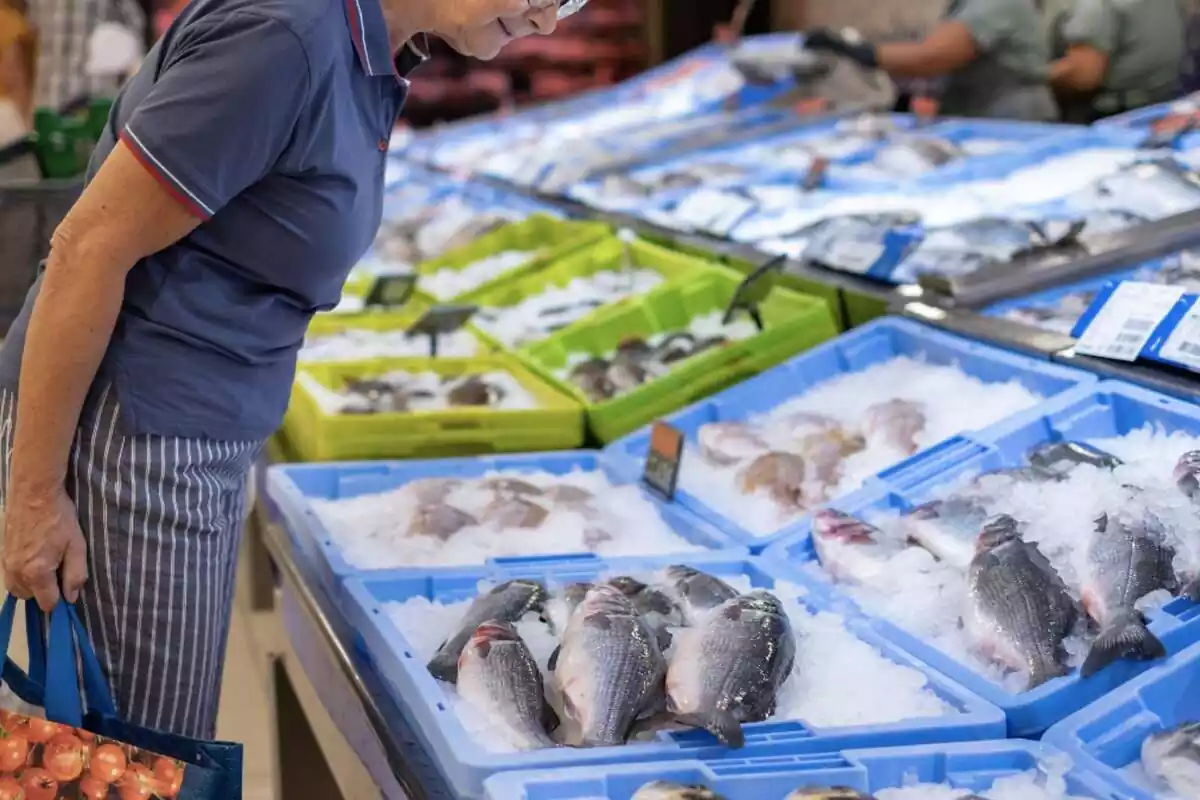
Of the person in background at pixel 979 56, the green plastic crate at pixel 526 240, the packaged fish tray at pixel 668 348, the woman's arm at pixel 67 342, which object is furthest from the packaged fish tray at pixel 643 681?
the person in background at pixel 979 56

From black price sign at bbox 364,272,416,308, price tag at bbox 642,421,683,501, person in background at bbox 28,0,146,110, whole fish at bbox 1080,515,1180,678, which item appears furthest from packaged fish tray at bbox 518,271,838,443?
person in background at bbox 28,0,146,110

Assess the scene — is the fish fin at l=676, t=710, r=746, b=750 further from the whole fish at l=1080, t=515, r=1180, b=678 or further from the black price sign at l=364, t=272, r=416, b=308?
the black price sign at l=364, t=272, r=416, b=308

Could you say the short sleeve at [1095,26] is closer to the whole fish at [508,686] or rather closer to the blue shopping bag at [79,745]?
the whole fish at [508,686]

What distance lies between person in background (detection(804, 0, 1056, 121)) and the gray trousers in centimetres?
419

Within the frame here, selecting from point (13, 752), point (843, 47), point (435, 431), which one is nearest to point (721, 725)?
point (13, 752)

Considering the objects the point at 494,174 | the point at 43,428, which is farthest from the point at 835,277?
the point at 494,174

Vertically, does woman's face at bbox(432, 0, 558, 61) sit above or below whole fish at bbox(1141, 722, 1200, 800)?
above

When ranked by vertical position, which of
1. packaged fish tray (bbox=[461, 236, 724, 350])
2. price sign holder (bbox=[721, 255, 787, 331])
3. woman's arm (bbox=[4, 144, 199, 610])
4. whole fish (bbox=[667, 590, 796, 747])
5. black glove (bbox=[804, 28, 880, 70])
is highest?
woman's arm (bbox=[4, 144, 199, 610])

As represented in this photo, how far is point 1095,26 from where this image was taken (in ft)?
18.8

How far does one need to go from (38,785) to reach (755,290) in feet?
7.01

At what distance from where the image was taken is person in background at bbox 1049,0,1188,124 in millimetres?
5691

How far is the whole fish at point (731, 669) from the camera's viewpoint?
5.34ft

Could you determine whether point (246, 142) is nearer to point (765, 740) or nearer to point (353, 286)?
point (765, 740)

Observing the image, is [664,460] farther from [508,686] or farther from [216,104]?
[216,104]
